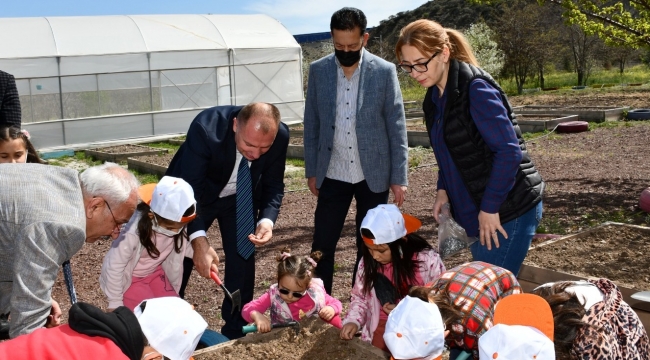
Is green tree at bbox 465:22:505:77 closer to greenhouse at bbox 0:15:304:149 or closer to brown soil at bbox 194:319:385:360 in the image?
greenhouse at bbox 0:15:304:149

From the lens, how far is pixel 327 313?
368 centimetres

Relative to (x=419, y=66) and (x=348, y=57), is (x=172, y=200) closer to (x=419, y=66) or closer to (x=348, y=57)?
(x=419, y=66)

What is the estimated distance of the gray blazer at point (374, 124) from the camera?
4.15m

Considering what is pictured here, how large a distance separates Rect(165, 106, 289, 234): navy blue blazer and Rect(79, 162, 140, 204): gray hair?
932mm

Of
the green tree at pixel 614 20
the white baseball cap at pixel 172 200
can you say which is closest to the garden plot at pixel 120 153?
the green tree at pixel 614 20

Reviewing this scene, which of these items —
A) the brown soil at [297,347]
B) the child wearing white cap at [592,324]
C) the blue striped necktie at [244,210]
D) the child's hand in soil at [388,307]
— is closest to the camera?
the child wearing white cap at [592,324]

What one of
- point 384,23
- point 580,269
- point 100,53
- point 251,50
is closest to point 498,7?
point 384,23

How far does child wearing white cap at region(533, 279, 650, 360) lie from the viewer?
2.53 meters

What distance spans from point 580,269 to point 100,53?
46.2 feet

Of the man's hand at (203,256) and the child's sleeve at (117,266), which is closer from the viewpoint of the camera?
the child's sleeve at (117,266)

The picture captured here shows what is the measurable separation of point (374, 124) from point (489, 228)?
4.21 ft

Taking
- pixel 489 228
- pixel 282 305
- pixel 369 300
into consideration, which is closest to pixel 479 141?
pixel 489 228

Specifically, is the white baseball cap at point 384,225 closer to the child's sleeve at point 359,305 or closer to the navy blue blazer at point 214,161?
the child's sleeve at point 359,305

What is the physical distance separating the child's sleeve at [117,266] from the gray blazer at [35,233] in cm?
98
